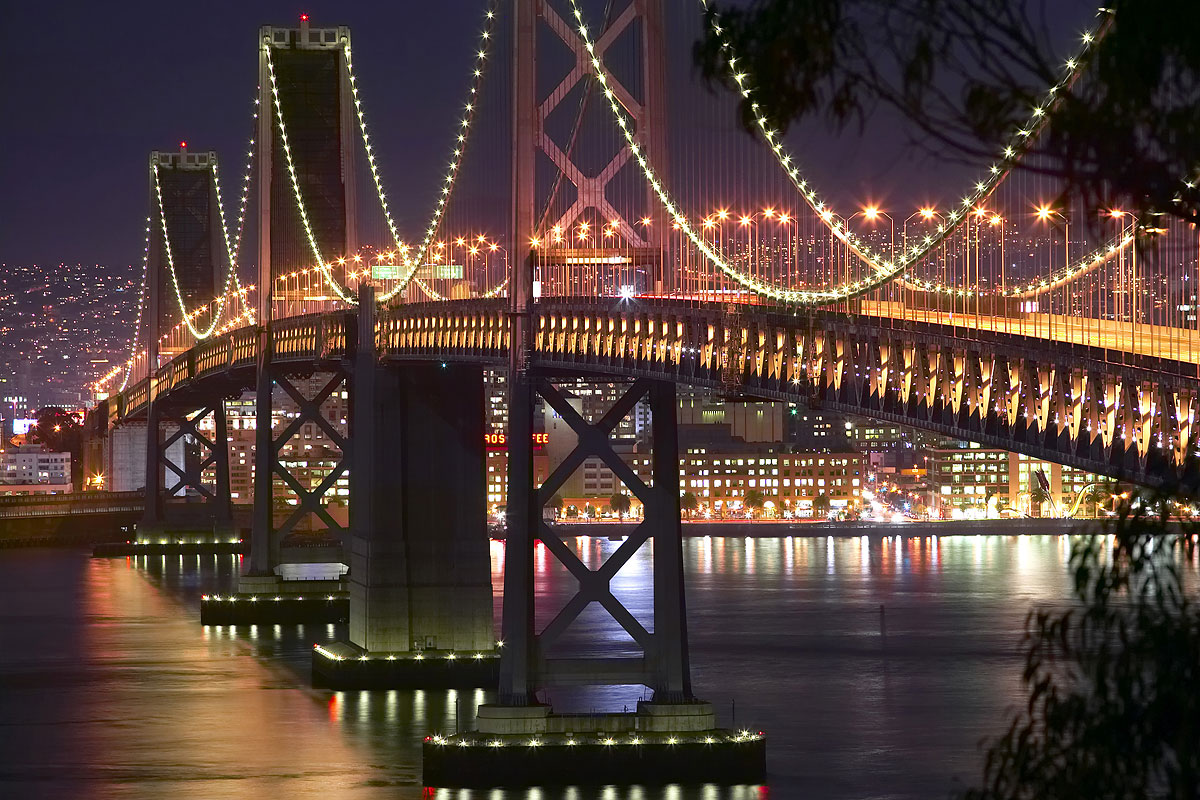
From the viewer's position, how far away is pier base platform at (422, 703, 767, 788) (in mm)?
25031

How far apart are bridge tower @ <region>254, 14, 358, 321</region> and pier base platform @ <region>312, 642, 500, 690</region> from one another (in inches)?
684

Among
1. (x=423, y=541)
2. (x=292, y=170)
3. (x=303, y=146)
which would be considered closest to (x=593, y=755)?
(x=423, y=541)

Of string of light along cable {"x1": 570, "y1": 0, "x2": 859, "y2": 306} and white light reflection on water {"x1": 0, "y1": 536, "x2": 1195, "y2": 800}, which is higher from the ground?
string of light along cable {"x1": 570, "y1": 0, "x2": 859, "y2": 306}

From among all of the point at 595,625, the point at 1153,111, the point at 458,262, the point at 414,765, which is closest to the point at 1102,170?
the point at 1153,111

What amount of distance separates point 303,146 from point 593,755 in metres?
33.1

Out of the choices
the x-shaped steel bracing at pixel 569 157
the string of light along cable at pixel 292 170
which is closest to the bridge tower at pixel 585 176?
the x-shaped steel bracing at pixel 569 157

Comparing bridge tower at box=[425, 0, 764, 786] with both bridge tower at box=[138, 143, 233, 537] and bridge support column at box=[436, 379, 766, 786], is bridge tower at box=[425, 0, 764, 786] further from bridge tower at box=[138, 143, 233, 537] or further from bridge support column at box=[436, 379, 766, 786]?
bridge tower at box=[138, 143, 233, 537]

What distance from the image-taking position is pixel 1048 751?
28.3 ft

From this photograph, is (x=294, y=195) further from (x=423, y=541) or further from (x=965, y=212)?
(x=965, y=212)

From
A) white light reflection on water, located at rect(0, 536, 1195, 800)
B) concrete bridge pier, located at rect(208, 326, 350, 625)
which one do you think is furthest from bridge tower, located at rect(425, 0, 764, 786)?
concrete bridge pier, located at rect(208, 326, 350, 625)

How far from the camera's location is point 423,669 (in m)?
35.2

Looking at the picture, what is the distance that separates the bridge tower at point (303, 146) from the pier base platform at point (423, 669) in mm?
17362

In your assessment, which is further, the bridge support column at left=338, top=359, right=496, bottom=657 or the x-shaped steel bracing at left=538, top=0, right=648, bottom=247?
the bridge support column at left=338, top=359, right=496, bottom=657

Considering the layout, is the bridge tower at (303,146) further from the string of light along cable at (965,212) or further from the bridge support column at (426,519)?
the string of light along cable at (965,212)
